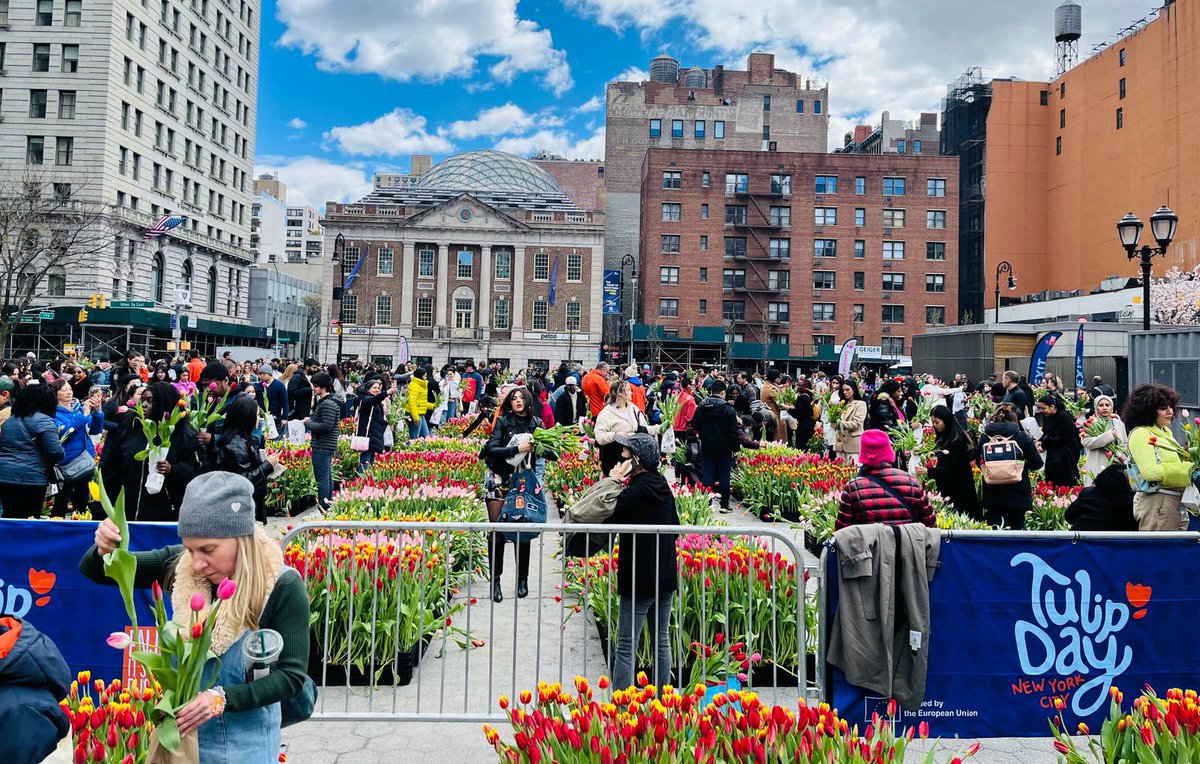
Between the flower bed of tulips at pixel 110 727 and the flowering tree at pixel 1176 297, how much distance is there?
5689 centimetres

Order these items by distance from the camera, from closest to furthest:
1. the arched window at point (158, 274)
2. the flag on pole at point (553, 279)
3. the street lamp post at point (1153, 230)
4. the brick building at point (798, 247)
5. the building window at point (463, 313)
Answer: the street lamp post at point (1153, 230), the arched window at point (158, 274), the brick building at point (798, 247), the flag on pole at point (553, 279), the building window at point (463, 313)

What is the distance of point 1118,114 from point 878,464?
69.5 m

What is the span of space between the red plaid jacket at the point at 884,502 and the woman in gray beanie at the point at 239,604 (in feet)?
12.4

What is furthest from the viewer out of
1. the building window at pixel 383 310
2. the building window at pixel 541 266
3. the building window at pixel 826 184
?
the building window at pixel 541 266

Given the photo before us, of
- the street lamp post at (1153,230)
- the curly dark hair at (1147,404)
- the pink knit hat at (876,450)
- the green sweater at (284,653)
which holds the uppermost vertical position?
the street lamp post at (1153,230)

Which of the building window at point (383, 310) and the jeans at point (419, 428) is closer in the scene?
the jeans at point (419, 428)

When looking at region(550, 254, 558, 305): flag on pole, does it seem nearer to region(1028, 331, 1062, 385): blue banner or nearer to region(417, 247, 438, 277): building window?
region(417, 247, 438, 277): building window

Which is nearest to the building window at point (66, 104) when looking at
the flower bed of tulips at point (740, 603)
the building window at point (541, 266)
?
the building window at point (541, 266)

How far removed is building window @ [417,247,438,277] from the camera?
259 ft

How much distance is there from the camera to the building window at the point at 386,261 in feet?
256

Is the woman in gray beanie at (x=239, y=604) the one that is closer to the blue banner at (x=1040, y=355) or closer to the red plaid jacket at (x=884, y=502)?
the red plaid jacket at (x=884, y=502)

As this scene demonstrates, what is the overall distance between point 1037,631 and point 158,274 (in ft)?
217

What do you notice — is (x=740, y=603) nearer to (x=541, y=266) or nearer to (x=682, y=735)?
(x=682, y=735)

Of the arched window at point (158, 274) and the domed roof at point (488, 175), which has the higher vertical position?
the domed roof at point (488, 175)
